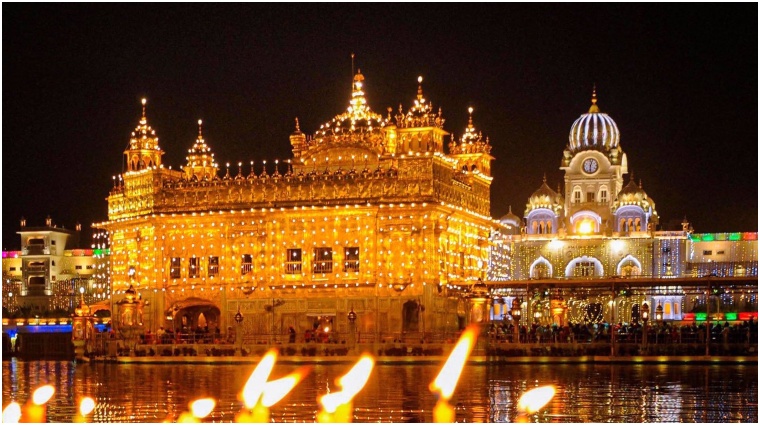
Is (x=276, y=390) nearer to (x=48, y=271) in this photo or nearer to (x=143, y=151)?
(x=143, y=151)

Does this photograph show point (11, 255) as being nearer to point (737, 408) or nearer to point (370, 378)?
point (370, 378)

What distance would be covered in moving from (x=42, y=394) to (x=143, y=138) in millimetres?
27377

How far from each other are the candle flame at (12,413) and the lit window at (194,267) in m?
25.3

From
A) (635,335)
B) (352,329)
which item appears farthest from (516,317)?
(352,329)

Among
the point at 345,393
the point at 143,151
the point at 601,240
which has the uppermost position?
the point at 143,151

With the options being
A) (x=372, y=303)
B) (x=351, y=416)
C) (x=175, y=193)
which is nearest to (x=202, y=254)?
(x=175, y=193)

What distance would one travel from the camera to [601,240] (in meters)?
76.0

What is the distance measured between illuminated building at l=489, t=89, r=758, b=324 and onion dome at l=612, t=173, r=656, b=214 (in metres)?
0.06

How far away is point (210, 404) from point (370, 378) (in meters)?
8.90

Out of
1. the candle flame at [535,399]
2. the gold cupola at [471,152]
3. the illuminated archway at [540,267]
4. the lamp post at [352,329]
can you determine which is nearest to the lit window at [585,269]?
the illuminated archway at [540,267]

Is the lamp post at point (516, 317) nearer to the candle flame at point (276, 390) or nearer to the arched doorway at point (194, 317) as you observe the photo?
the arched doorway at point (194, 317)

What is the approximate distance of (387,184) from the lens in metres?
47.9

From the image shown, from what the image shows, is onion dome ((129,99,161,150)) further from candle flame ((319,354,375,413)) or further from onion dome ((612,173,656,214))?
onion dome ((612,173,656,214))

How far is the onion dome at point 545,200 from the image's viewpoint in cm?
7881
